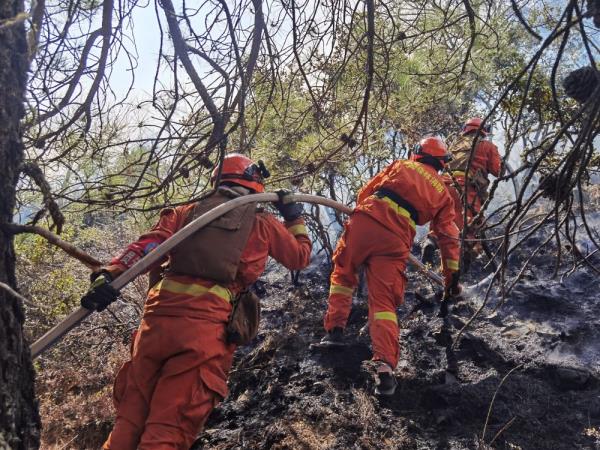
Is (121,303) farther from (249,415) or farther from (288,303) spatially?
(249,415)

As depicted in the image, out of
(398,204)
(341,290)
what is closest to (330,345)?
(341,290)

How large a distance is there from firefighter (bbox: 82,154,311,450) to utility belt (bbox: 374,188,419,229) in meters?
1.29

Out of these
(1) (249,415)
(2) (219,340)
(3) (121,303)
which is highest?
(2) (219,340)

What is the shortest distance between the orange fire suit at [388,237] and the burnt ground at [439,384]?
48cm

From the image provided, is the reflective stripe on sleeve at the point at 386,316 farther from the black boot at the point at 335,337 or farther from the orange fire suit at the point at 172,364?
the orange fire suit at the point at 172,364

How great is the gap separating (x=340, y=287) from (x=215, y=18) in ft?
8.31

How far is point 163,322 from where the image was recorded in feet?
9.02

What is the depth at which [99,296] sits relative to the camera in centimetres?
259

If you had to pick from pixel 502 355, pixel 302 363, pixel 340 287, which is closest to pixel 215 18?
pixel 340 287

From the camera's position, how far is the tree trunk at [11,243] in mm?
1354

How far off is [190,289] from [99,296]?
0.50 metres

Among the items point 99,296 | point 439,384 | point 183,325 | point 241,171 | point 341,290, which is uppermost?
point 241,171

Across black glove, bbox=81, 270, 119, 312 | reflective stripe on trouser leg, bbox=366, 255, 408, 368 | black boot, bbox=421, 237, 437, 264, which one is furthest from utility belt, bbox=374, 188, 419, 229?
black glove, bbox=81, 270, 119, 312

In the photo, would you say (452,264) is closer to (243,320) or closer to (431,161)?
(431,161)
